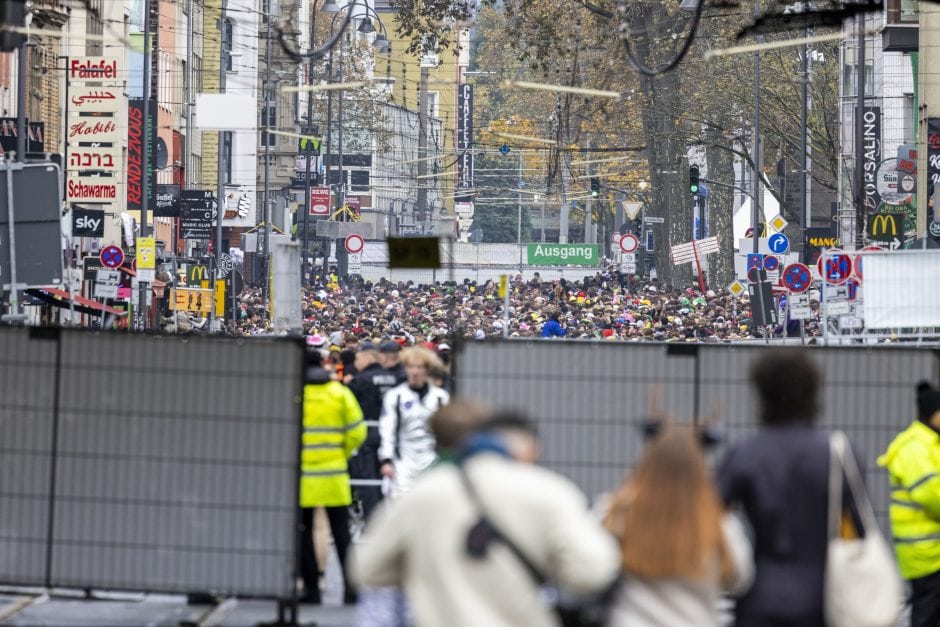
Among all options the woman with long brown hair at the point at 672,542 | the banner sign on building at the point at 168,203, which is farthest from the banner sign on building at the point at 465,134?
the woman with long brown hair at the point at 672,542

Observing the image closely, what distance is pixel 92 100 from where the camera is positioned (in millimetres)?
42750

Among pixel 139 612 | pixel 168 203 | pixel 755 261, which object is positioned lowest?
pixel 139 612

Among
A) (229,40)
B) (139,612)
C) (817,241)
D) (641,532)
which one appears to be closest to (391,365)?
(139,612)

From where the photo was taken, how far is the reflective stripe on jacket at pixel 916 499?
28.6 feet

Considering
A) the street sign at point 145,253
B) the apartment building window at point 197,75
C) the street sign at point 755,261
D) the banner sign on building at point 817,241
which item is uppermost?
the apartment building window at point 197,75

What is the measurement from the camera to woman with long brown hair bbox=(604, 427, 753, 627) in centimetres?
544

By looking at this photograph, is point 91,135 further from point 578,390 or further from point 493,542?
point 493,542

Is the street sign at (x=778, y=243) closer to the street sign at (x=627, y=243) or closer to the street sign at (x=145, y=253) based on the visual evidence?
the street sign at (x=145, y=253)

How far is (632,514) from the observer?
550cm

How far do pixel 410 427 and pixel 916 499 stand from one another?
4.09 m

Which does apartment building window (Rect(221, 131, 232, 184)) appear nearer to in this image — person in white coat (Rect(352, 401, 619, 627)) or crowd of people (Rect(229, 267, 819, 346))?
crowd of people (Rect(229, 267, 819, 346))

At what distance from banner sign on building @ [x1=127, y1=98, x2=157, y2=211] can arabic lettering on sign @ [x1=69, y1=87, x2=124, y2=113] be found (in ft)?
3.74

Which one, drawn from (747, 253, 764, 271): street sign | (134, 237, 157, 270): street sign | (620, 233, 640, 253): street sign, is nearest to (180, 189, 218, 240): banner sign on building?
(134, 237, 157, 270): street sign

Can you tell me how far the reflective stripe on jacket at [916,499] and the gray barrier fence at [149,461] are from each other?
2.94 metres
